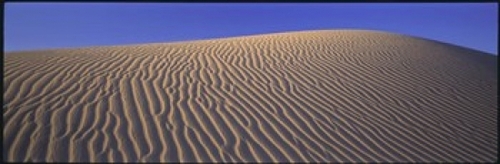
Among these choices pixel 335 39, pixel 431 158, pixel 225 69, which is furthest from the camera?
pixel 335 39

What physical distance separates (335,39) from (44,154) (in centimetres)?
956

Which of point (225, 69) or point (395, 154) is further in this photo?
point (225, 69)

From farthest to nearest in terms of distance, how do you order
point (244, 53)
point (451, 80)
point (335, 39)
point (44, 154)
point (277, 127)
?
1. point (335, 39)
2. point (244, 53)
3. point (451, 80)
4. point (277, 127)
5. point (44, 154)

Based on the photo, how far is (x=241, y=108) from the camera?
686cm

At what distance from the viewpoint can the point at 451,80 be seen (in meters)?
9.60

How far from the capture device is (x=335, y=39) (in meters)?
13.4

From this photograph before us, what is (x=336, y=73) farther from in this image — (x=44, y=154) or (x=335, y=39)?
(x=44, y=154)

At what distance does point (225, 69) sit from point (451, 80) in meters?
4.26

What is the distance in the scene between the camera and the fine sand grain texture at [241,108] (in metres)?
5.51

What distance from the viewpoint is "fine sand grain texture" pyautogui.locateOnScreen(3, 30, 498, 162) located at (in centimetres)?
551

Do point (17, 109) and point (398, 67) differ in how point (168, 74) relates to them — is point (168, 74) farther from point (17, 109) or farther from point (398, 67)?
point (398, 67)

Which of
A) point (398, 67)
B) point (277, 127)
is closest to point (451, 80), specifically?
point (398, 67)

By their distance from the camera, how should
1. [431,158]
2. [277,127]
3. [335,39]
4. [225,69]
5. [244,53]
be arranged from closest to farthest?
[431,158], [277,127], [225,69], [244,53], [335,39]

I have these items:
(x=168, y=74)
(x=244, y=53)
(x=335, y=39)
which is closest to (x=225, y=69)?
(x=168, y=74)
